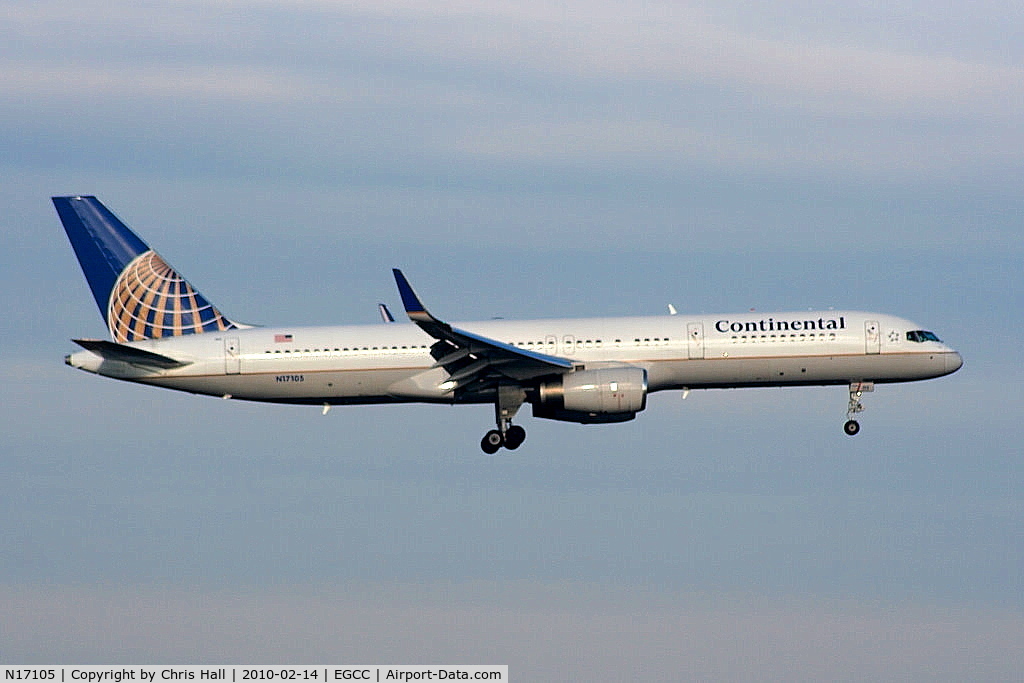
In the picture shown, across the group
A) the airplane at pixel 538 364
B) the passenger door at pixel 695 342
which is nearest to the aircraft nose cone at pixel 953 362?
the airplane at pixel 538 364

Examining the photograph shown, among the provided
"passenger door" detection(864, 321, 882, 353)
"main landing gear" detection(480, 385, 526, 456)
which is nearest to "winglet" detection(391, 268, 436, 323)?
"main landing gear" detection(480, 385, 526, 456)

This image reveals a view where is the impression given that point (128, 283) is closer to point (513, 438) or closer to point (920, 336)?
point (513, 438)

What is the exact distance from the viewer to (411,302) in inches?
2394

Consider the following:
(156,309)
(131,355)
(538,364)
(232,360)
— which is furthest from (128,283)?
(538,364)

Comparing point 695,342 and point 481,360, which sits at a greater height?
point 695,342

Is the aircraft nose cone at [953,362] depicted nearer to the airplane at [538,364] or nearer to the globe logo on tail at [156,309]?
the airplane at [538,364]

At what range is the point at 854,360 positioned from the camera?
223ft

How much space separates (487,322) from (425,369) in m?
3.25

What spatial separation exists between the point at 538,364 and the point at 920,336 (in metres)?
15.0

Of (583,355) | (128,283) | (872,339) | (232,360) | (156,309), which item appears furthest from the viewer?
(128,283)

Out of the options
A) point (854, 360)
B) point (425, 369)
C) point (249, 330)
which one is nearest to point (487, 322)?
point (425, 369)

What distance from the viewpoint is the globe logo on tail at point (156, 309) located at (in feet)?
233

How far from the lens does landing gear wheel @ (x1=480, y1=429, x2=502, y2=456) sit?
6812 cm

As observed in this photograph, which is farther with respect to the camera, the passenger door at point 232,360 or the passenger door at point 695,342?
the passenger door at point 232,360
